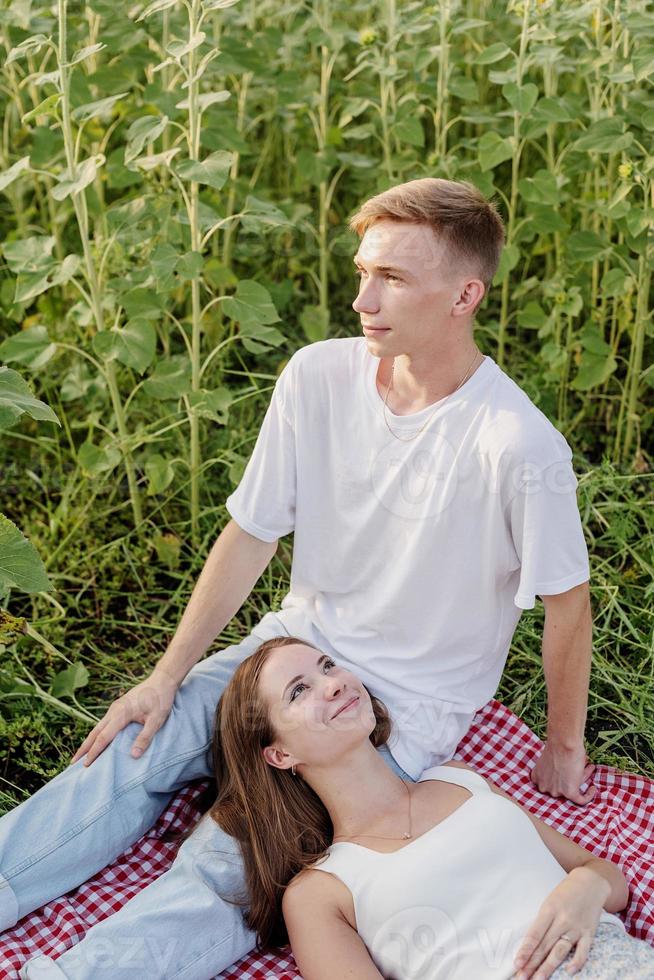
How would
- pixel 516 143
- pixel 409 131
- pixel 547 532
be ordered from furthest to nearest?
pixel 409 131, pixel 516 143, pixel 547 532

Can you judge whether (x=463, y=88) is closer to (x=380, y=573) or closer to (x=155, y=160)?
(x=155, y=160)

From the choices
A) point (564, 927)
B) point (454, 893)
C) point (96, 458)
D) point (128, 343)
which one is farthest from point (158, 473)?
point (564, 927)

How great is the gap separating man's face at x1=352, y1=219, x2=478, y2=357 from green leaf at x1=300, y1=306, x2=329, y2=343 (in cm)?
132

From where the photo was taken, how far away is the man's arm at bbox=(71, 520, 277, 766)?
2.17 m

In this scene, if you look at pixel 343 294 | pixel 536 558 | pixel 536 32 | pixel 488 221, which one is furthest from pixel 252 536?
pixel 343 294

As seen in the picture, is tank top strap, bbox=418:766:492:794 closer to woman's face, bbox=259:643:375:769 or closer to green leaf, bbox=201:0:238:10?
woman's face, bbox=259:643:375:769

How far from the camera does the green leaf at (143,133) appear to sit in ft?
8.52

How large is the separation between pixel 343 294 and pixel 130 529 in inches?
47.5

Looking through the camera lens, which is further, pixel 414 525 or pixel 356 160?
pixel 356 160

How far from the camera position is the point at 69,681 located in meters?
2.61

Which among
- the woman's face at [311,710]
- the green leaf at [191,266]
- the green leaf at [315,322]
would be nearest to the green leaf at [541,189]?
the green leaf at [315,322]

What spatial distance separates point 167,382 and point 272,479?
0.74 metres

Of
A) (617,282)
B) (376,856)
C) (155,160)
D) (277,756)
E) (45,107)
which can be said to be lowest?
(376,856)

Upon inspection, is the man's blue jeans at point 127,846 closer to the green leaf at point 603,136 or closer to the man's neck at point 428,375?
the man's neck at point 428,375
